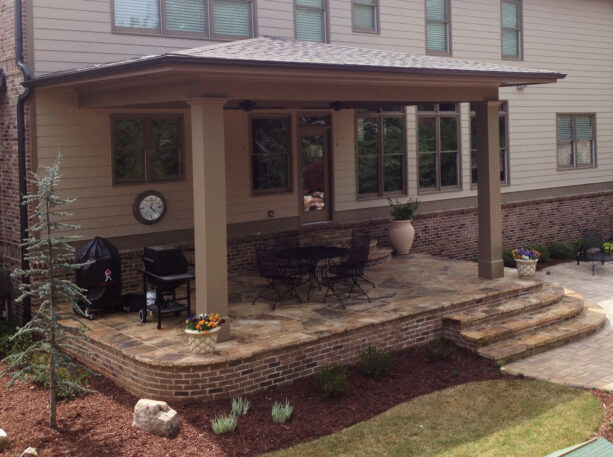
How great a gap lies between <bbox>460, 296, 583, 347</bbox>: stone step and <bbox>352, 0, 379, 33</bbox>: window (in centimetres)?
682

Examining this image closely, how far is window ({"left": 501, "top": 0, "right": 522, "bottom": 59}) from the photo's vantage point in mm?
17594

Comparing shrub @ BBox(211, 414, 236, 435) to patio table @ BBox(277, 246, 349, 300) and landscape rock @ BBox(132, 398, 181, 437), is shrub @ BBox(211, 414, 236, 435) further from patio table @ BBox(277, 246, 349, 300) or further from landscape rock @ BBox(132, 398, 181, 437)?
patio table @ BBox(277, 246, 349, 300)

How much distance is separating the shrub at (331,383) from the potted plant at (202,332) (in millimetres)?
1343

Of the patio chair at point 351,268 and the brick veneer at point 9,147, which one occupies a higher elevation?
the brick veneer at point 9,147

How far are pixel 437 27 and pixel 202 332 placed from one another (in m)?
10.8

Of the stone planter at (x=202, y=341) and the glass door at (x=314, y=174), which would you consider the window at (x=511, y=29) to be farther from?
the stone planter at (x=202, y=341)

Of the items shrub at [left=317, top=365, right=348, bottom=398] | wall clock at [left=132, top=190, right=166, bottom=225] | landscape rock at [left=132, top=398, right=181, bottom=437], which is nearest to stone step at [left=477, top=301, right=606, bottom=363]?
shrub at [left=317, top=365, right=348, bottom=398]

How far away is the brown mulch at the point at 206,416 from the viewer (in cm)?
710

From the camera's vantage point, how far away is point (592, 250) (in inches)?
707

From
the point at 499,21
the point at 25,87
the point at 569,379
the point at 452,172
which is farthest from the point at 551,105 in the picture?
the point at 25,87

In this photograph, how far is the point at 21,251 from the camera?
10734 mm

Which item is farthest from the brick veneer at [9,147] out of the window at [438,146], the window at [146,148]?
the window at [438,146]

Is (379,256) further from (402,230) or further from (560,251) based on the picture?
(560,251)

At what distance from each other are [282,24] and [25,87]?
5.04m
